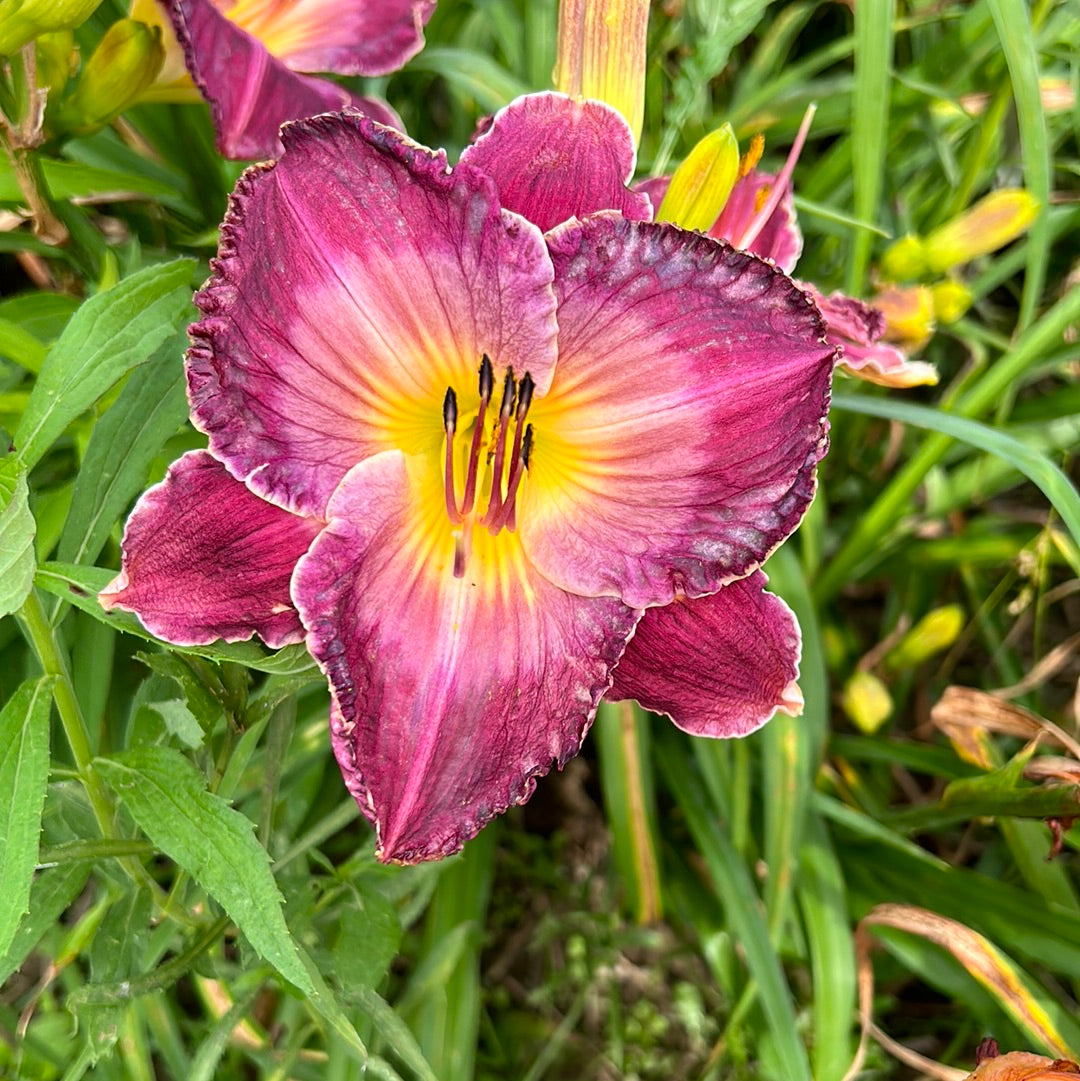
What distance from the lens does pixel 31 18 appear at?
2.40 feet

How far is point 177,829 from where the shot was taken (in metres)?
0.70

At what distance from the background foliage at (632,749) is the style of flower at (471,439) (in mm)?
77

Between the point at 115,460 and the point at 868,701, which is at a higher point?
the point at 115,460

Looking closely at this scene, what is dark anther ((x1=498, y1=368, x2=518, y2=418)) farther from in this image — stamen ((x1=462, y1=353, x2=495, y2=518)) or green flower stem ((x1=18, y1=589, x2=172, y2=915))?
green flower stem ((x1=18, y1=589, x2=172, y2=915))

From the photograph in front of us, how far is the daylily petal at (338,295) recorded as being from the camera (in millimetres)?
643

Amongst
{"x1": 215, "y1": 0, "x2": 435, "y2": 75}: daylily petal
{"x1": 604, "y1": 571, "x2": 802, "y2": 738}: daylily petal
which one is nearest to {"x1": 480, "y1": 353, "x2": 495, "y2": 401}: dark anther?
{"x1": 604, "y1": 571, "x2": 802, "y2": 738}: daylily petal

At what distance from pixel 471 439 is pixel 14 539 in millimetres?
323

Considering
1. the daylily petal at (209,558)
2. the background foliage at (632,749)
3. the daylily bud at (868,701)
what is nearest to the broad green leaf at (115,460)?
the background foliage at (632,749)

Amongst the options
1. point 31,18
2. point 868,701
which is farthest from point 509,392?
point 868,701

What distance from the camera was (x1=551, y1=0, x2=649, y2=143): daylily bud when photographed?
79cm

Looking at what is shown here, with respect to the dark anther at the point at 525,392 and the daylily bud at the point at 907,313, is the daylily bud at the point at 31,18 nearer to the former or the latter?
the dark anther at the point at 525,392

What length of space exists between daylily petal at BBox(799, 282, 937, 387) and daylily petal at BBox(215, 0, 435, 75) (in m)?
0.49

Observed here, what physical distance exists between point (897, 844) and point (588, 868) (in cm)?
52

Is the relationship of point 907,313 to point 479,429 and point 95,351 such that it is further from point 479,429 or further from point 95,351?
point 95,351
